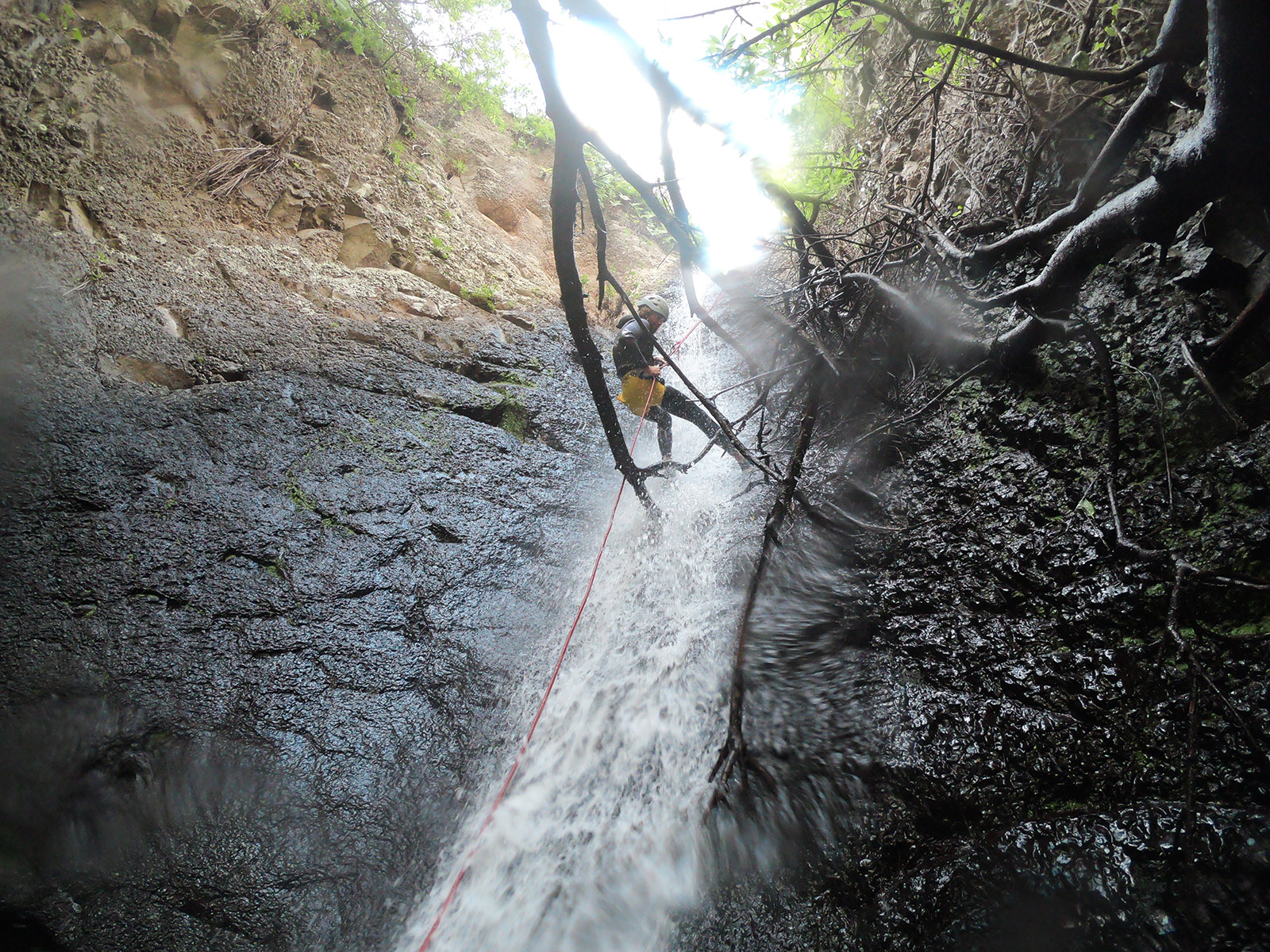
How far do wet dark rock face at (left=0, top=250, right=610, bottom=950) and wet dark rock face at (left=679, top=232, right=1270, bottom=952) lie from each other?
1569 millimetres

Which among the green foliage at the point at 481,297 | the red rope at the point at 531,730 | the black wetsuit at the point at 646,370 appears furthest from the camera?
the green foliage at the point at 481,297

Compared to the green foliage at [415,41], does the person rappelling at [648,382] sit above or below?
below

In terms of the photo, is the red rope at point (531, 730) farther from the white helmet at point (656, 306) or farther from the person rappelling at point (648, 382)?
the white helmet at point (656, 306)

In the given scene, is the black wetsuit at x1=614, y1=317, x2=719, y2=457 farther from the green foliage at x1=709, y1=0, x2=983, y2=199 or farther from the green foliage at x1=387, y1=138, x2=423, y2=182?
the green foliage at x1=387, y1=138, x2=423, y2=182

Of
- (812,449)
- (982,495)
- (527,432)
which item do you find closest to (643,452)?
(527,432)

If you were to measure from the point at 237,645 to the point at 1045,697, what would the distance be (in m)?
3.41

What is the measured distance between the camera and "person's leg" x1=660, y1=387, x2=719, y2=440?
4371 millimetres

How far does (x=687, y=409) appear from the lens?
4453mm

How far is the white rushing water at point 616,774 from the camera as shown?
1.99 meters

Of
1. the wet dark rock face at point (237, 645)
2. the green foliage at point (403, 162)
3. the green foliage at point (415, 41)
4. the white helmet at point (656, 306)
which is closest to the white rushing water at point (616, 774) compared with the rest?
the wet dark rock face at point (237, 645)

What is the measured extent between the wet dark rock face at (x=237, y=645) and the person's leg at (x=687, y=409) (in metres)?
1.62

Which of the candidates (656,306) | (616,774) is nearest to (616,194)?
(656,306)

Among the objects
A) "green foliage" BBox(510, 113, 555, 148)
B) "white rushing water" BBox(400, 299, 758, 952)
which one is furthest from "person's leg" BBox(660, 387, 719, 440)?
"green foliage" BBox(510, 113, 555, 148)

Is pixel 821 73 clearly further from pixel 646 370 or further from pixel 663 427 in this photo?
pixel 663 427
